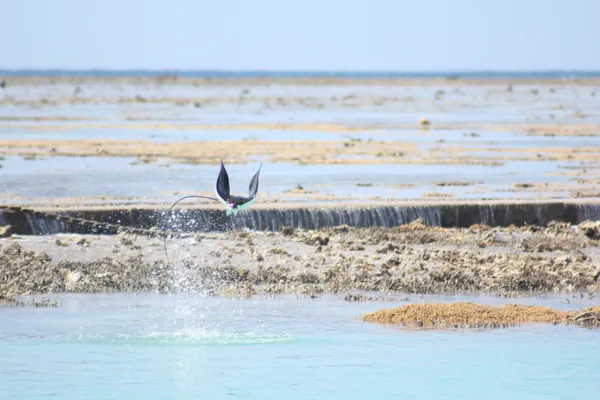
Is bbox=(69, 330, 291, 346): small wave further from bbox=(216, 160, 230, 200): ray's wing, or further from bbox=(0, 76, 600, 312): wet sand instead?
bbox=(0, 76, 600, 312): wet sand

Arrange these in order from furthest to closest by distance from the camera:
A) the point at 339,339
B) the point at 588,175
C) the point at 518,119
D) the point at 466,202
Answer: the point at 518,119, the point at 588,175, the point at 466,202, the point at 339,339

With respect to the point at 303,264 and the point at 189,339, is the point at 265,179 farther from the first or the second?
the point at 189,339

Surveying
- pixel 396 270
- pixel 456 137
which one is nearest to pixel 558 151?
pixel 456 137

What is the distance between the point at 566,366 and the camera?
47.6 ft

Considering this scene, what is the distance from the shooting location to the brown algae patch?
16.2 m

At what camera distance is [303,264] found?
20219mm

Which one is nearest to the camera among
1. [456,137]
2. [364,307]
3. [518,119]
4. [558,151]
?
[364,307]

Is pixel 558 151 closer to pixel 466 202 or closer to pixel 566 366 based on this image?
pixel 466 202

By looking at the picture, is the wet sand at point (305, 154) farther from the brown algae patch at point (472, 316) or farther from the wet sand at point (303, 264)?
A: the brown algae patch at point (472, 316)

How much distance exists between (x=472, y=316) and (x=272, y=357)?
313 centimetres

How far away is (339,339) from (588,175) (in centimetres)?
2030

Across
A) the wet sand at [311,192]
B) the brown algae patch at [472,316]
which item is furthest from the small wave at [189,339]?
the wet sand at [311,192]

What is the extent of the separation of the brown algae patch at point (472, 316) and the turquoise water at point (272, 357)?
0.34 m

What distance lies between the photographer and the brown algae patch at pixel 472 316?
16219mm
